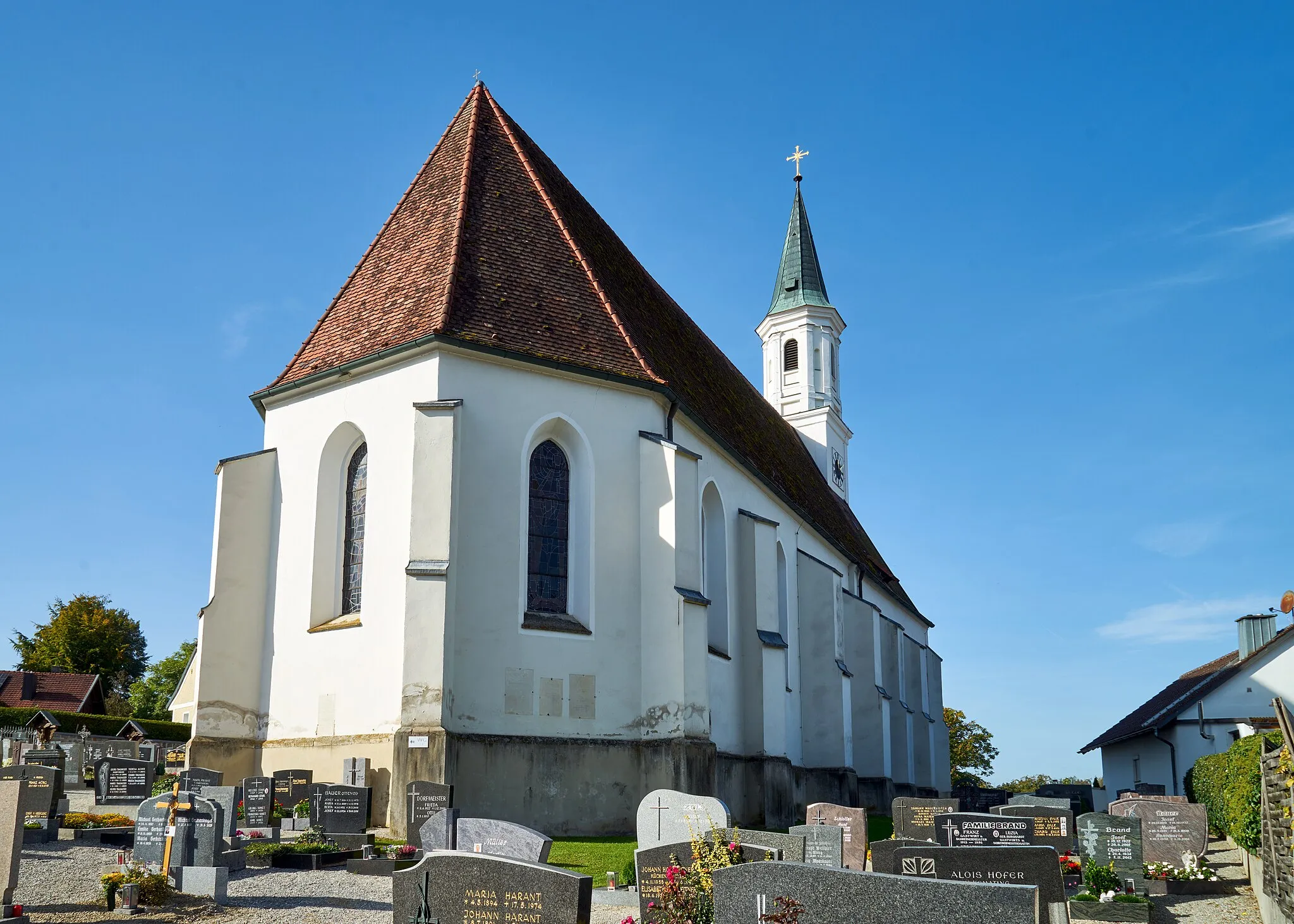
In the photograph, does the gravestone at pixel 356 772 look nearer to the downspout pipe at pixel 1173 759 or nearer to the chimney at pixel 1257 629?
the downspout pipe at pixel 1173 759

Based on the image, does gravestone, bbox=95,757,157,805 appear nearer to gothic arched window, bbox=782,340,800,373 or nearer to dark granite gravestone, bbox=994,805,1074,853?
dark granite gravestone, bbox=994,805,1074,853

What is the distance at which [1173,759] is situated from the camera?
1105 inches

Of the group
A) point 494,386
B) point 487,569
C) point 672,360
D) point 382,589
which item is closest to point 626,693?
point 487,569

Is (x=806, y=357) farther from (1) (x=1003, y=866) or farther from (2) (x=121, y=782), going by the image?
(1) (x=1003, y=866)

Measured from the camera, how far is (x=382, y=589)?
16.2m

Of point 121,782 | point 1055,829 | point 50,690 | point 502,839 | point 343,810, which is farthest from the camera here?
point 50,690

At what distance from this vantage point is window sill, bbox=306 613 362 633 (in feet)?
54.3

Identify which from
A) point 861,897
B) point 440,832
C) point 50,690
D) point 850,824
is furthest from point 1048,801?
point 50,690

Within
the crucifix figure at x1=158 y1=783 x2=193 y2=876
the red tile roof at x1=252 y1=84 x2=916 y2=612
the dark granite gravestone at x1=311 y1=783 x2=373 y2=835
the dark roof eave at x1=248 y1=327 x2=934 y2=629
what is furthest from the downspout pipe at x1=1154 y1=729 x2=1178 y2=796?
the crucifix figure at x1=158 y1=783 x2=193 y2=876

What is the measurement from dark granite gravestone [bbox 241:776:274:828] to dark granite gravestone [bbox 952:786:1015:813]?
12.9 metres

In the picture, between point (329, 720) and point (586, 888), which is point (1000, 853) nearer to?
point (586, 888)

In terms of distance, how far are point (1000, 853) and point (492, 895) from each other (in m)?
3.86

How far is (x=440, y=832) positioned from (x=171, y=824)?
2.48 metres

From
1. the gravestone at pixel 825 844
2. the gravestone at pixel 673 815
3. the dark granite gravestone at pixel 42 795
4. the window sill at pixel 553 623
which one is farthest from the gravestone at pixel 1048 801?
the dark granite gravestone at pixel 42 795
